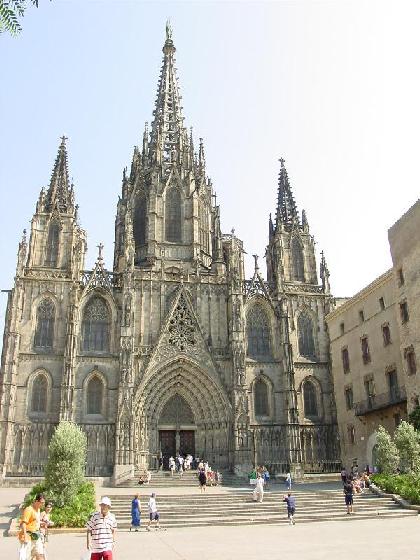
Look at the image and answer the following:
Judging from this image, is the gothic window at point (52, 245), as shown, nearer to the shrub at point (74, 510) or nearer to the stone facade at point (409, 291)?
the shrub at point (74, 510)

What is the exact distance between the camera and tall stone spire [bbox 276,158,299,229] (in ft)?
159

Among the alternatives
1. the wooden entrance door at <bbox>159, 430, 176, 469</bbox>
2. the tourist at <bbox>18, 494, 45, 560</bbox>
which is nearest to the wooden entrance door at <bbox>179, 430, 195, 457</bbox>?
the wooden entrance door at <bbox>159, 430, 176, 469</bbox>

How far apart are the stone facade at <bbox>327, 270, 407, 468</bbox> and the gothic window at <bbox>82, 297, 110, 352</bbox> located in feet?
57.7

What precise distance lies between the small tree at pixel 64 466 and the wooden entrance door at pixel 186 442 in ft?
61.1

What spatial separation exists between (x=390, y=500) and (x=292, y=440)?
50.2 ft

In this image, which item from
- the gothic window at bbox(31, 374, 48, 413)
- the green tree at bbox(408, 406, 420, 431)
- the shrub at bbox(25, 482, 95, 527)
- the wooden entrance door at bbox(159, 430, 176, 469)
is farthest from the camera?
the wooden entrance door at bbox(159, 430, 176, 469)

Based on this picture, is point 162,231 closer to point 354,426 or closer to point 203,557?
point 354,426

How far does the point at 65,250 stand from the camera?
42.6 meters

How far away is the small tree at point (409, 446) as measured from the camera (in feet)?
80.7

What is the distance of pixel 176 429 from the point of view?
3991cm

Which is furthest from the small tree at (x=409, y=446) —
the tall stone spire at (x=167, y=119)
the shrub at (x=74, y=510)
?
the tall stone spire at (x=167, y=119)

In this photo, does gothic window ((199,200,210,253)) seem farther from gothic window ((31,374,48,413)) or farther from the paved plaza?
the paved plaza

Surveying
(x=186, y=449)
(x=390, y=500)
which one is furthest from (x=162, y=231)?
(x=390, y=500)

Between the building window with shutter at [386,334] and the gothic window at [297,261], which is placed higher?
the gothic window at [297,261]
